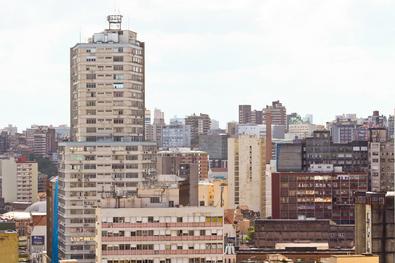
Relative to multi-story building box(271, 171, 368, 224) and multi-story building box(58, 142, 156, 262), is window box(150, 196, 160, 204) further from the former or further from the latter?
multi-story building box(271, 171, 368, 224)

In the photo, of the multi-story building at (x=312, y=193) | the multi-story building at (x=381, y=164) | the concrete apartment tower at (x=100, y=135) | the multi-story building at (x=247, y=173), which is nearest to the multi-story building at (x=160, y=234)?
the concrete apartment tower at (x=100, y=135)

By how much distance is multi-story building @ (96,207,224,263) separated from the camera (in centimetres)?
7006

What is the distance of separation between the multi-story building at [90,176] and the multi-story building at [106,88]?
2.73 metres

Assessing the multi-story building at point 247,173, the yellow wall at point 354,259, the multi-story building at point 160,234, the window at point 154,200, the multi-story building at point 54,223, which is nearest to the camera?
the yellow wall at point 354,259

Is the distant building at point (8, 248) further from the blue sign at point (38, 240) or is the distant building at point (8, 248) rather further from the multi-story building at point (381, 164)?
the multi-story building at point (381, 164)

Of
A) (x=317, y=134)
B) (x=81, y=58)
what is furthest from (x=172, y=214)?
(x=317, y=134)

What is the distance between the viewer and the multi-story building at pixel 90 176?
102500mm

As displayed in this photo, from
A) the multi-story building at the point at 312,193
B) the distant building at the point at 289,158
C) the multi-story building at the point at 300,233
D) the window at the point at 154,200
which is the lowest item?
the multi-story building at the point at 300,233

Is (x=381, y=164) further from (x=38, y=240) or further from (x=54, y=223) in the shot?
(x=54, y=223)

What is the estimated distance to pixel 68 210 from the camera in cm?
10350

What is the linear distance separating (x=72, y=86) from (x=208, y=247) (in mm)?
44952

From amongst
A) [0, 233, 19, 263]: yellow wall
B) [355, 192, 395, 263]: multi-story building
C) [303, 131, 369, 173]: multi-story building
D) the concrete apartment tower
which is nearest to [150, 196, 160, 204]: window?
[355, 192, 395, 263]: multi-story building

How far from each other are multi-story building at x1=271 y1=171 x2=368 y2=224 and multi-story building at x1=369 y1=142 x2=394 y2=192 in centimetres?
503

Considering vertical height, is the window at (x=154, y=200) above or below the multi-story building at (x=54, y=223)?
above
